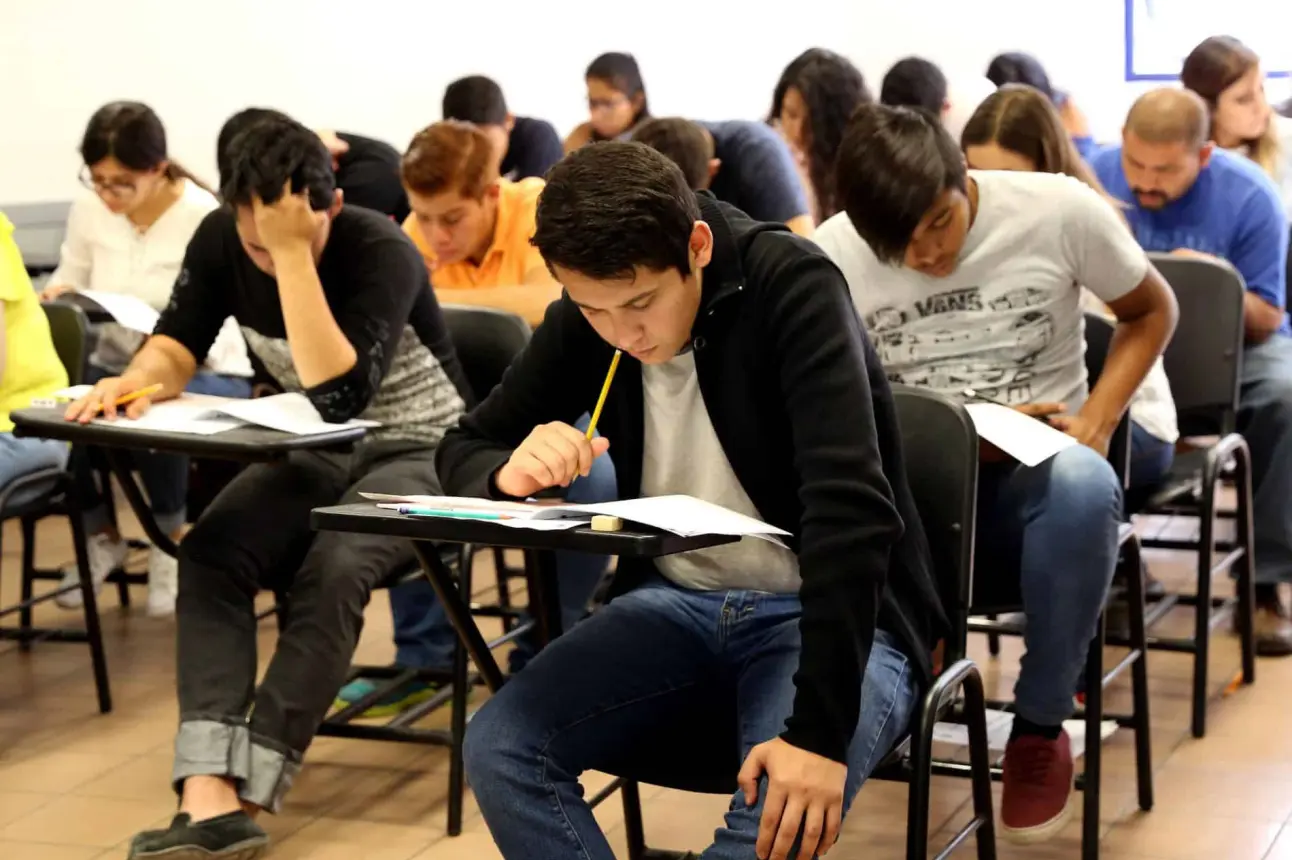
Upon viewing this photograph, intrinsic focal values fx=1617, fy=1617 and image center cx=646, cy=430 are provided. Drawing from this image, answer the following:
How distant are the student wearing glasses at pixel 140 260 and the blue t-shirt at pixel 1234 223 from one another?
6.91 ft

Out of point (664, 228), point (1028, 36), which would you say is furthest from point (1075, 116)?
point (664, 228)

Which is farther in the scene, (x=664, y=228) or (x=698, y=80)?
(x=698, y=80)

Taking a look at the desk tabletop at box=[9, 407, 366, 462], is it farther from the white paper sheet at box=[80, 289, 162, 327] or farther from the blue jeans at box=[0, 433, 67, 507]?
the white paper sheet at box=[80, 289, 162, 327]

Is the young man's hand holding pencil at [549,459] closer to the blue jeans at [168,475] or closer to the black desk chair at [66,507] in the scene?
the black desk chair at [66,507]

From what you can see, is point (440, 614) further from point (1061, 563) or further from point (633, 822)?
point (1061, 563)

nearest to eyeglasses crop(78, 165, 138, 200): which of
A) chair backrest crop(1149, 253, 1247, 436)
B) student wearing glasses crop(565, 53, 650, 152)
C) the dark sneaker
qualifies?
student wearing glasses crop(565, 53, 650, 152)

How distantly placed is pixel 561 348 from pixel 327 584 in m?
0.89

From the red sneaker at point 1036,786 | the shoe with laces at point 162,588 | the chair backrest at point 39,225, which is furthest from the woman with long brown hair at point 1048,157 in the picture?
the chair backrest at point 39,225

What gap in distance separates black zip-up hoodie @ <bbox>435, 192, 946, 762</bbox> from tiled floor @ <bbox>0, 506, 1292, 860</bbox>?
86 cm

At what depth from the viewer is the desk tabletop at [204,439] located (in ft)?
7.61

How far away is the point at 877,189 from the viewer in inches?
90.3

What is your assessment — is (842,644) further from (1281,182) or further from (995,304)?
(1281,182)

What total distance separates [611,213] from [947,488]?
625mm

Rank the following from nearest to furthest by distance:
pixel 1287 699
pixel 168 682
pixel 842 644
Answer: pixel 842 644, pixel 1287 699, pixel 168 682
